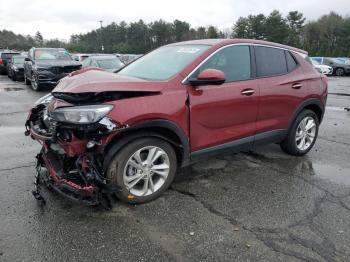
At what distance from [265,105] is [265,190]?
3.81 feet

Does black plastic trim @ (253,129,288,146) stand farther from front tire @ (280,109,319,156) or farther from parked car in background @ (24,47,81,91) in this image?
parked car in background @ (24,47,81,91)

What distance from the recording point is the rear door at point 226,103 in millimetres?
3949

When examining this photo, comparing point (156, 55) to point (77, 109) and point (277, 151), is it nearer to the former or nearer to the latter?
point (77, 109)

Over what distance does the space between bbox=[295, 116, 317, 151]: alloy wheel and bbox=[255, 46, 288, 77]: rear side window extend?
0.95 metres

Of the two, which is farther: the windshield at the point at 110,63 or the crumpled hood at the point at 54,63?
the crumpled hood at the point at 54,63

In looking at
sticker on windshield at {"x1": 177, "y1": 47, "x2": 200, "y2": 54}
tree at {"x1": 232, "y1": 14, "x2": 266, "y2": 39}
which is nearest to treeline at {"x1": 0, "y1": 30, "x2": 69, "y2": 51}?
tree at {"x1": 232, "y1": 14, "x2": 266, "y2": 39}

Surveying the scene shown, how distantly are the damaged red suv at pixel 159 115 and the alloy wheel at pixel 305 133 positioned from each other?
12.7 inches

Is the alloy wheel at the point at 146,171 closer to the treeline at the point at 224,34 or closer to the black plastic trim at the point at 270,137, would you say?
the black plastic trim at the point at 270,137

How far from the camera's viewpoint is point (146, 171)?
145 inches

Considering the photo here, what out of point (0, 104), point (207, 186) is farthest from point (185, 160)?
point (0, 104)

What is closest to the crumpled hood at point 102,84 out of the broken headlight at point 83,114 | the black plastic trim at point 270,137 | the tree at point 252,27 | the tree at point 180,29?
the broken headlight at point 83,114

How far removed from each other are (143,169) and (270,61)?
8.07ft

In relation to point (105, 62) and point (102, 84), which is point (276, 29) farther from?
point (102, 84)

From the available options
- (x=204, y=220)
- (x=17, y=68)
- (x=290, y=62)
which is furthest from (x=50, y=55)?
(x=204, y=220)
